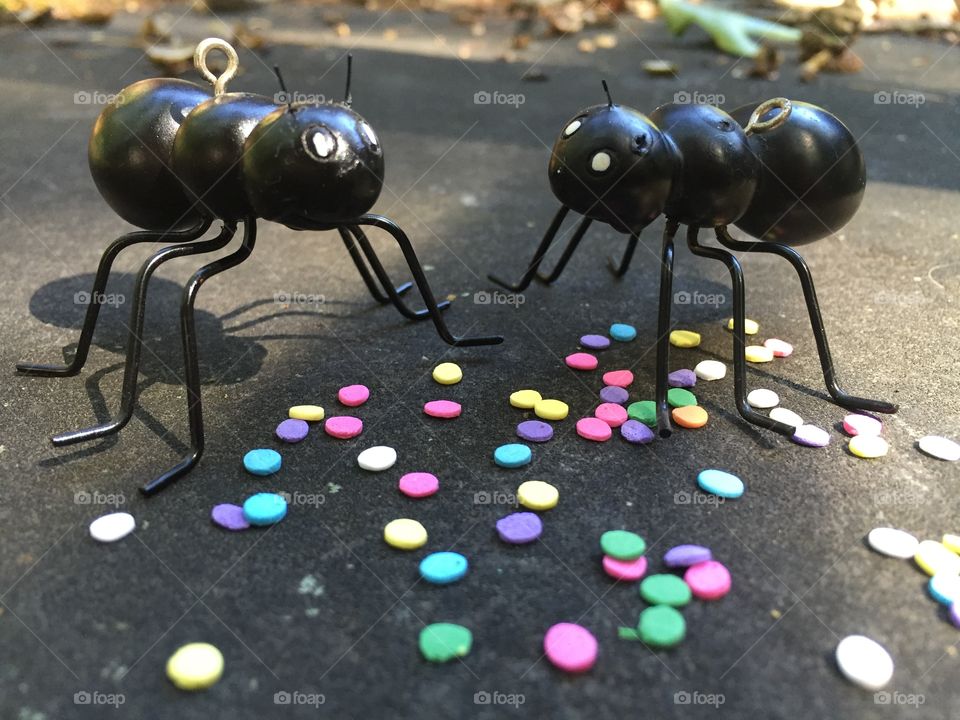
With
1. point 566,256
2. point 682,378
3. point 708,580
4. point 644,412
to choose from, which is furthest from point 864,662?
point 566,256

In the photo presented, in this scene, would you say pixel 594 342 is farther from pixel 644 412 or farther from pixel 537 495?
pixel 537 495

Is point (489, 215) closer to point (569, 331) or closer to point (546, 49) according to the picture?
point (569, 331)

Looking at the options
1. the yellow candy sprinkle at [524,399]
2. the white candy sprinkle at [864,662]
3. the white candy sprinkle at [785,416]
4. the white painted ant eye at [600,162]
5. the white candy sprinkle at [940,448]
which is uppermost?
the white painted ant eye at [600,162]

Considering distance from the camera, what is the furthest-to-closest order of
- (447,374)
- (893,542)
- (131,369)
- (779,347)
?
(779,347) → (447,374) → (131,369) → (893,542)

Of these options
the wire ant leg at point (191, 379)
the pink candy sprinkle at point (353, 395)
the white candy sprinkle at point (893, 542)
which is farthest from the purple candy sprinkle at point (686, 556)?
the wire ant leg at point (191, 379)

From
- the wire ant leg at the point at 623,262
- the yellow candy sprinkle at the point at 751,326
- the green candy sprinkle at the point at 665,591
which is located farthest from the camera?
the wire ant leg at the point at 623,262

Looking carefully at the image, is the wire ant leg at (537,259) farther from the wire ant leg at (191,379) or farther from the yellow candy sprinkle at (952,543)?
the yellow candy sprinkle at (952,543)
